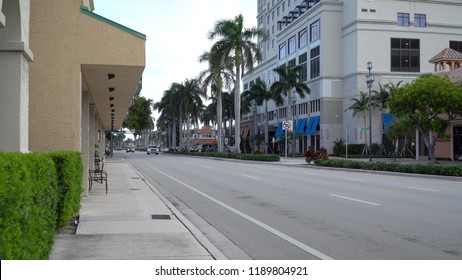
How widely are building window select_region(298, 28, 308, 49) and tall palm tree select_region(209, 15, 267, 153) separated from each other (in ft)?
91.1

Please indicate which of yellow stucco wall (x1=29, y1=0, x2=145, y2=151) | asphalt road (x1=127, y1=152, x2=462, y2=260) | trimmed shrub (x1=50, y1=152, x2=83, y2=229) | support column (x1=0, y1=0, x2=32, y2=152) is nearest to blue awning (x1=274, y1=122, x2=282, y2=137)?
asphalt road (x1=127, y1=152, x2=462, y2=260)

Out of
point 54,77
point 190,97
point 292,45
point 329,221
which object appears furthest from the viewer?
point 190,97

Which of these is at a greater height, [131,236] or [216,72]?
[216,72]

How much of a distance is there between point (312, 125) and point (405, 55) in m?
15.9

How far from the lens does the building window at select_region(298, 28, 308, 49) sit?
77.2 metres

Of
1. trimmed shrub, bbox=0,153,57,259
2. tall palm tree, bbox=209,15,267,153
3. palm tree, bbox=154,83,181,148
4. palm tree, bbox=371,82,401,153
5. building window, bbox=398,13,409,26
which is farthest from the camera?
palm tree, bbox=154,83,181,148

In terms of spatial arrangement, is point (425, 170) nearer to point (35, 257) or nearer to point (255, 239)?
point (255, 239)

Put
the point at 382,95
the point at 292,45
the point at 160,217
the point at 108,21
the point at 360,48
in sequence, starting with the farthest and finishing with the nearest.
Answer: the point at 292,45 < the point at 360,48 < the point at 382,95 < the point at 108,21 < the point at 160,217

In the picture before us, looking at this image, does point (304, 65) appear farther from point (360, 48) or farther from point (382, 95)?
point (382, 95)

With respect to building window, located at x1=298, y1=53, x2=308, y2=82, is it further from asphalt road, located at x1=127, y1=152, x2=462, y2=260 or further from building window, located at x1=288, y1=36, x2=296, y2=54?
asphalt road, located at x1=127, y1=152, x2=462, y2=260

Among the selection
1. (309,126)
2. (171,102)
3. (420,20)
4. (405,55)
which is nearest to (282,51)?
(309,126)

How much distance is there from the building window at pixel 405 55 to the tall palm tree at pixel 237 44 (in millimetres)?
26067

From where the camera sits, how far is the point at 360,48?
66.6 metres
